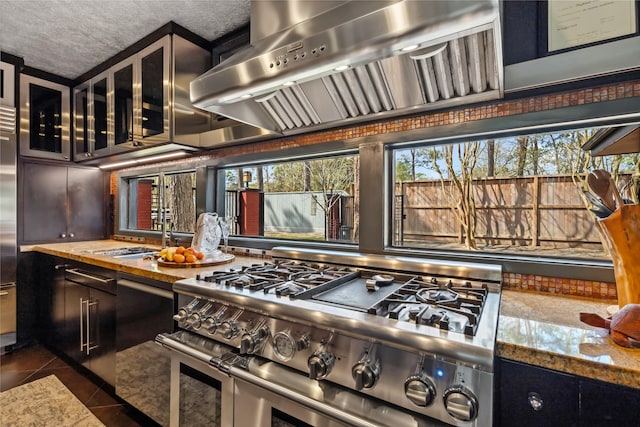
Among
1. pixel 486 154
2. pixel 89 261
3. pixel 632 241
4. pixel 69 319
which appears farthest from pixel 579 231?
pixel 69 319

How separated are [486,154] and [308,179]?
1304mm

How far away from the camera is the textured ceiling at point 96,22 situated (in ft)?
6.40

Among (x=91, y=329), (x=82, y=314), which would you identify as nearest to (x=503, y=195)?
(x=91, y=329)

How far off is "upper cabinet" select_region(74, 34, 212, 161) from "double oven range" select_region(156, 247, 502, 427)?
1.34 meters

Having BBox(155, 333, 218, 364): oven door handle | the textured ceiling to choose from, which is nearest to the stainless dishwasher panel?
the textured ceiling

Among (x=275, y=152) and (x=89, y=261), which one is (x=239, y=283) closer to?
(x=275, y=152)

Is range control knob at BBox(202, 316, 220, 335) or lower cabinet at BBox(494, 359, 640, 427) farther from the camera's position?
range control knob at BBox(202, 316, 220, 335)

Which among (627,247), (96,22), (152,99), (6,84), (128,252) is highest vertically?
(96,22)

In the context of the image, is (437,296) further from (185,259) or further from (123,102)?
(123,102)

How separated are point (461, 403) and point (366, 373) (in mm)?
233

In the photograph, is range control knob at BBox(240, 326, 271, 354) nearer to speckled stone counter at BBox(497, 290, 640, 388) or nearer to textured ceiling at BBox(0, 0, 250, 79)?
speckled stone counter at BBox(497, 290, 640, 388)

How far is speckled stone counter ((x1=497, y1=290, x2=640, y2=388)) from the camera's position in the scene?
680mm

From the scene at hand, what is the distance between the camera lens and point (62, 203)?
315 centimetres

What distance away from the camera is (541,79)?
1193 millimetres
